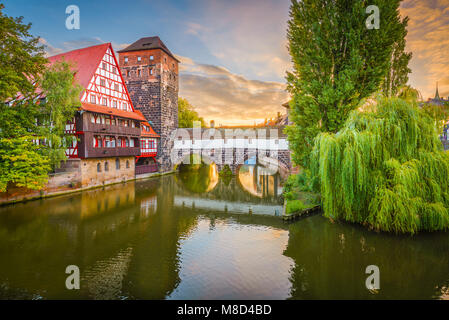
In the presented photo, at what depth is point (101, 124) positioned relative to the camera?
64.3ft

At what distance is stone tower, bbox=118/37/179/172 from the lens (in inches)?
1112

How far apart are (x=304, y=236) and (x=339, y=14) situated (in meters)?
10.9

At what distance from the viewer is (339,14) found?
485 inches

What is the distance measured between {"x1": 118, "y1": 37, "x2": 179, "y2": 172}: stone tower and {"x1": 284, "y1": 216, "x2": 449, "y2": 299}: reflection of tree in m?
22.3

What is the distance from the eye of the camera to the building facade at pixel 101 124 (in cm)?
1852

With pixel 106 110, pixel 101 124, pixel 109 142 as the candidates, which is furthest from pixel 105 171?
pixel 106 110

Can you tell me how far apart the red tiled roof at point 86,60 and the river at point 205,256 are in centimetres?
1072

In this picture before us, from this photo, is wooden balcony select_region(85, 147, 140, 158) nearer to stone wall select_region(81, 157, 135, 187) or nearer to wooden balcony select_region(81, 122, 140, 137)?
stone wall select_region(81, 157, 135, 187)

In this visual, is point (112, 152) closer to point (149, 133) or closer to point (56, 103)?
point (56, 103)

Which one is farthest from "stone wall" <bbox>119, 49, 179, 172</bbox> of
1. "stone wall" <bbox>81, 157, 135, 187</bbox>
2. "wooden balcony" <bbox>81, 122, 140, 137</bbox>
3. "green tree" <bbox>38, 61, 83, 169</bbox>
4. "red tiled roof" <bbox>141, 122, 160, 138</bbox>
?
"green tree" <bbox>38, 61, 83, 169</bbox>

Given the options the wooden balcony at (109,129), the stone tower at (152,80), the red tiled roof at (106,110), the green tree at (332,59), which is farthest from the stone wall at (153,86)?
the green tree at (332,59)

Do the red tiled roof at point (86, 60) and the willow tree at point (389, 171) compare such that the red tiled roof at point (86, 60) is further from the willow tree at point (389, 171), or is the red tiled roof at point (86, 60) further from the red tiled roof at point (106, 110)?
the willow tree at point (389, 171)
